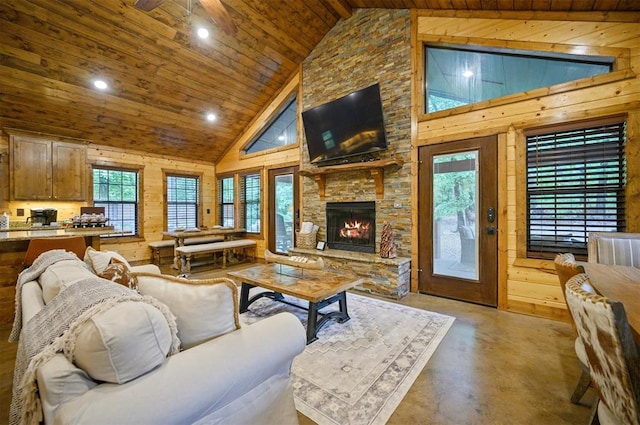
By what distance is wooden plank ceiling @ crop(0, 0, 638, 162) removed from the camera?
3557 mm

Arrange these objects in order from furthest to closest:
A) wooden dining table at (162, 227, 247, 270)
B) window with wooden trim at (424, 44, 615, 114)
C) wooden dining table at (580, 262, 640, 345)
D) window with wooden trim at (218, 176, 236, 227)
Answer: window with wooden trim at (218, 176, 236, 227)
wooden dining table at (162, 227, 247, 270)
window with wooden trim at (424, 44, 615, 114)
wooden dining table at (580, 262, 640, 345)

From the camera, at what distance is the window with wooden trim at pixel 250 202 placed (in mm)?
6554

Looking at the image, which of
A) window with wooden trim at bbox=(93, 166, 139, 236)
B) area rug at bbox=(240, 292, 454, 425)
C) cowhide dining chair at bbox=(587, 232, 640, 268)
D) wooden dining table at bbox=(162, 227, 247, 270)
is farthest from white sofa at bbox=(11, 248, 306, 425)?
window with wooden trim at bbox=(93, 166, 139, 236)

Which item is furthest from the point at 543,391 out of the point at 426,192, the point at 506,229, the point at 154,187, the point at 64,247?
the point at 154,187

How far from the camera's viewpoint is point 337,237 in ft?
16.0

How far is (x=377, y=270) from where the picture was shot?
153 inches

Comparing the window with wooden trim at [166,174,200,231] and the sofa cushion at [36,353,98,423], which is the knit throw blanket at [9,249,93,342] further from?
the window with wooden trim at [166,174,200,231]

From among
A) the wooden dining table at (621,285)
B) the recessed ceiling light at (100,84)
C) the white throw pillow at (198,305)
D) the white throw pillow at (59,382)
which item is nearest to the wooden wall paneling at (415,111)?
the wooden dining table at (621,285)

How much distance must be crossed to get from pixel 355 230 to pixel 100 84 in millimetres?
4847

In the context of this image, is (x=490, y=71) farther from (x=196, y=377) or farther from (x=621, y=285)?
(x=196, y=377)

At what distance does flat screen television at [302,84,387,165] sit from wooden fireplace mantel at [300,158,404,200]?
220mm

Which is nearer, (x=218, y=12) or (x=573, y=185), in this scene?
(x=218, y=12)

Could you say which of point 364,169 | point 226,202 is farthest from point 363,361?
point 226,202

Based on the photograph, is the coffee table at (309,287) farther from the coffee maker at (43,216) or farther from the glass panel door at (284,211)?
the coffee maker at (43,216)
